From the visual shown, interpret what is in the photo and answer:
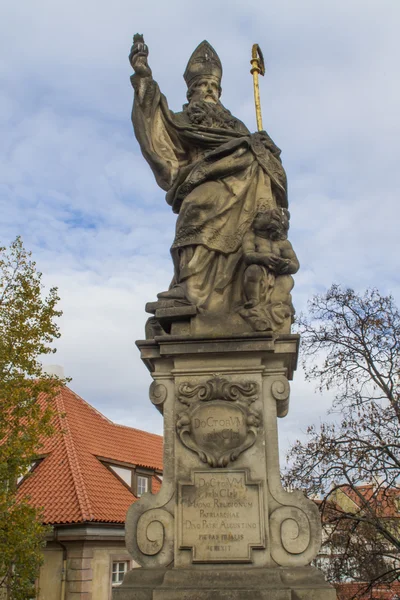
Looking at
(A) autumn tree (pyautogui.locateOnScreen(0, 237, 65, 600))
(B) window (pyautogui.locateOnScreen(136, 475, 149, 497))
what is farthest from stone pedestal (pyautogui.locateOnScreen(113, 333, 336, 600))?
(B) window (pyautogui.locateOnScreen(136, 475, 149, 497))

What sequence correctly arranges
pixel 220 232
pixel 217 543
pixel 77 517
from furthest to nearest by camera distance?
pixel 77 517 → pixel 220 232 → pixel 217 543

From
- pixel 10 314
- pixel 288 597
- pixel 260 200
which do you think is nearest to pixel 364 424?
pixel 10 314

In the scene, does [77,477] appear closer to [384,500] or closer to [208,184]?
[384,500]

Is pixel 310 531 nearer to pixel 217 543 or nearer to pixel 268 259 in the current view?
pixel 217 543

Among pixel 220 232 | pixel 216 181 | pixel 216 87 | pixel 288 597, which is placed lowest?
pixel 288 597

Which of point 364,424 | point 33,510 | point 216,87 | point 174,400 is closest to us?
point 174,400

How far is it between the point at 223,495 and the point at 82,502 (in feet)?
45.7

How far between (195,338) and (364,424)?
992 cm

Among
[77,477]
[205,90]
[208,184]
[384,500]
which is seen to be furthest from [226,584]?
[77,477]

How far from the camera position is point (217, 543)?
430 centimetres

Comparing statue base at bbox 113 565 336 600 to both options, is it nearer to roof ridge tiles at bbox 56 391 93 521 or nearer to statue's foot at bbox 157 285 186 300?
statue's foot at bbox 157 285 186 300

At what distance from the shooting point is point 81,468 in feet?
62.1

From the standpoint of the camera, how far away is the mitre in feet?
21.4

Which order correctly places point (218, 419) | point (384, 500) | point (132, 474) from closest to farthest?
point (218, 419) < point (384, 500) < point (132, 474)
